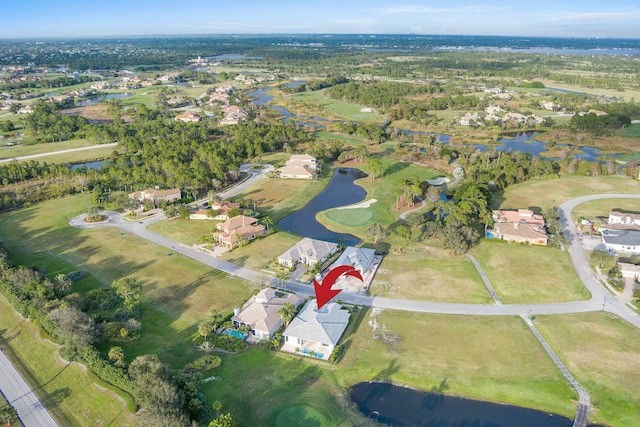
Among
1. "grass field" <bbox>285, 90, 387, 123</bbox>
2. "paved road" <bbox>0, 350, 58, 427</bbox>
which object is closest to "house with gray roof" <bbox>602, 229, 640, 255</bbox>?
"paved road" <bbox>0, 350, 58, 427</bbox>

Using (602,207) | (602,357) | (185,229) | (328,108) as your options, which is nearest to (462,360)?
(602,357)

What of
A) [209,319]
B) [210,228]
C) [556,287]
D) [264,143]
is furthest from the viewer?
[264,143]

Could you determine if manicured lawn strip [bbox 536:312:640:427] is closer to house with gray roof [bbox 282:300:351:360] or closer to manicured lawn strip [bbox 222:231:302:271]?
house with gray roof [bbox 282:300:351:360]

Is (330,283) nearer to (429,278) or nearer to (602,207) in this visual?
(429,278)

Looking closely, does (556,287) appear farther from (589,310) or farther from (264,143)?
(264,143)

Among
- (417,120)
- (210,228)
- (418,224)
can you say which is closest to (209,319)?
(210,228)

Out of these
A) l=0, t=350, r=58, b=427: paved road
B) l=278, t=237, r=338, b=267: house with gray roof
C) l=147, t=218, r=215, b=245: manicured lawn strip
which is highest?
l=278, t=237, r=338, b=267: house with gray roof
